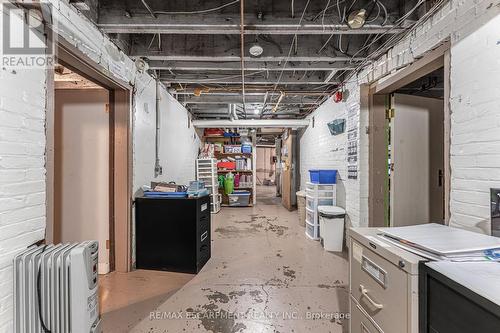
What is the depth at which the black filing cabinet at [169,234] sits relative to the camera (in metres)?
2.55

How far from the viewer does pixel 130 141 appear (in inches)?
99.6

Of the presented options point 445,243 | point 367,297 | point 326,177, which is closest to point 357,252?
point 367,297

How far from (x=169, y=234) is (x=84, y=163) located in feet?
3.99

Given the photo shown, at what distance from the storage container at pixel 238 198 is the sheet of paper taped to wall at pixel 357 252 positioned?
523 centimetres

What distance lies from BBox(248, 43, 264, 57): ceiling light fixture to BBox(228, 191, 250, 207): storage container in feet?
14.8

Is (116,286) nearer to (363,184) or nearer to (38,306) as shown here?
(38,306)

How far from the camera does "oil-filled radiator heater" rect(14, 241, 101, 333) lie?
1221mm

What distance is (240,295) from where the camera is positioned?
2129 millimetres

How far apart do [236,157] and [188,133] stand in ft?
7.10

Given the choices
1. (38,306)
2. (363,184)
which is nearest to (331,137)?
(363,184)

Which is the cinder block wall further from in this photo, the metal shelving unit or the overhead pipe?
the metal shelving unit

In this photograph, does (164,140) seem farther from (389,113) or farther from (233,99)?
(389,113)

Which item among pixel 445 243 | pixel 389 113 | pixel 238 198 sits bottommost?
pixel 238 198

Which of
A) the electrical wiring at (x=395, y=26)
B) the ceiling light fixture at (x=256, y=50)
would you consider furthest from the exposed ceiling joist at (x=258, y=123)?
the ceiling light fixture at (x=256, y=50)
